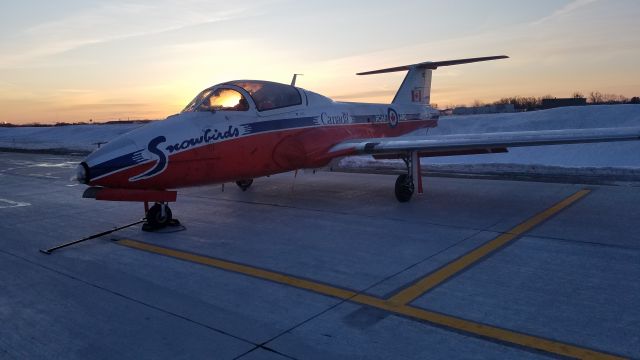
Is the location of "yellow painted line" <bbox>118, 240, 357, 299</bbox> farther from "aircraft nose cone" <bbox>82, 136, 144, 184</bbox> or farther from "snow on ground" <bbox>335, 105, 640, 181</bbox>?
"snow on ground" <bbox>335, 105, 640, 181</bbox>

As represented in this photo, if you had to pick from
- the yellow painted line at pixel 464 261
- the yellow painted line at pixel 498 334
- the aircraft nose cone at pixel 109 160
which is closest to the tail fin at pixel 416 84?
the yellow painted line at pixel 464 261

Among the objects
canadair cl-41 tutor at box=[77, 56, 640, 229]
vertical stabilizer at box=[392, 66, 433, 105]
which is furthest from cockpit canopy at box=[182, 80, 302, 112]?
vertical stabilizer at box=[392, 66, 433, 105]

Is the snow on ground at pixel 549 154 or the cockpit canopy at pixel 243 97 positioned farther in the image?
the snow on ground at pixel 549 154

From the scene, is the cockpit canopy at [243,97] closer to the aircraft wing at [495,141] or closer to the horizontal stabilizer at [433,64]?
the aircraft wing at [495,141]

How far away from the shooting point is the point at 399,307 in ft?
14.9

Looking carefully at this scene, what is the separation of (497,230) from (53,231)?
7.55 m

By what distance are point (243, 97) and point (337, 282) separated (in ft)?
16.0

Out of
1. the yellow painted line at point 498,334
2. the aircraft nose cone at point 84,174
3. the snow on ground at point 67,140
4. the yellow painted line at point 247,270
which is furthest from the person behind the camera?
the snow on ground at point 67,140

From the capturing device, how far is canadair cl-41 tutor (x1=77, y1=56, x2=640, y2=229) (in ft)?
24.1

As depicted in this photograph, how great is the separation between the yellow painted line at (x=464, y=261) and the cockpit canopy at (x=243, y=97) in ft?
16.3

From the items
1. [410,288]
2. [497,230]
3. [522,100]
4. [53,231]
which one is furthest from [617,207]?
[522,100]

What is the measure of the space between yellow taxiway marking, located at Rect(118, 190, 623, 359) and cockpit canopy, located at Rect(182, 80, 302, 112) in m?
2.81

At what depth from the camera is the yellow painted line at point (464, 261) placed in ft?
15.9

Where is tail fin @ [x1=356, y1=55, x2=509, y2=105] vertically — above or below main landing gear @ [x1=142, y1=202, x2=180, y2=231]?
above
